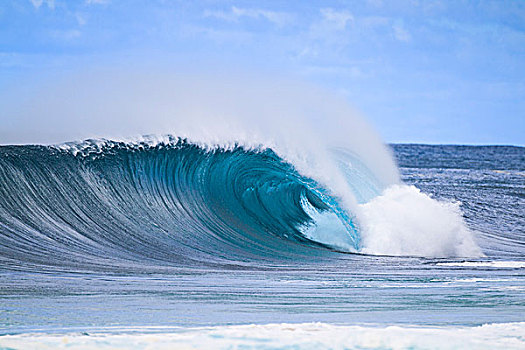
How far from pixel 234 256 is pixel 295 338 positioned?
432 centimetres

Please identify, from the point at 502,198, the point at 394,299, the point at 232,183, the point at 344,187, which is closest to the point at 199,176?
the point at 232,183

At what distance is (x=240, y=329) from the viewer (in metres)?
3.85

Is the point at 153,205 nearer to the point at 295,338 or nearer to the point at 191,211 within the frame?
the point at 191,211

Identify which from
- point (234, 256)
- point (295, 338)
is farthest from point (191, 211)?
point (295, 338)

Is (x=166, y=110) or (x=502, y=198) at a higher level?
(x=502, y=198)

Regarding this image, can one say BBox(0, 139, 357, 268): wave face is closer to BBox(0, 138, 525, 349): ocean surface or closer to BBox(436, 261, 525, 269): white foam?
BBox(0, 138, 525, 349): ocean surface

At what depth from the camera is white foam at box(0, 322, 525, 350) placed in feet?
11.5

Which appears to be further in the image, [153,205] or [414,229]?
[153,205]

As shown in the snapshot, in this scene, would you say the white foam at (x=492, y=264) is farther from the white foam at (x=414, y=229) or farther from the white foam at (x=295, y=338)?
the white foam at (x=295, y=338)

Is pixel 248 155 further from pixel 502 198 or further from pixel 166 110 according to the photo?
pixel 502 198

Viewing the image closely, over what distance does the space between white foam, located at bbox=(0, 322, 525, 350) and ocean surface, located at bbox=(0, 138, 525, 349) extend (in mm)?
14

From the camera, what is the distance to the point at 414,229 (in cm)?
907

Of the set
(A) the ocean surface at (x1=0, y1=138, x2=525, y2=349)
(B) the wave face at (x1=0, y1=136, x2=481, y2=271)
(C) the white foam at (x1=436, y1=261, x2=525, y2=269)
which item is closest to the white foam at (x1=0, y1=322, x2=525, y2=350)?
(A) the ocean surface at (x1=0, y1=138, x2=525, y2=349)

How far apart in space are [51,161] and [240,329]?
6539 millimetres
